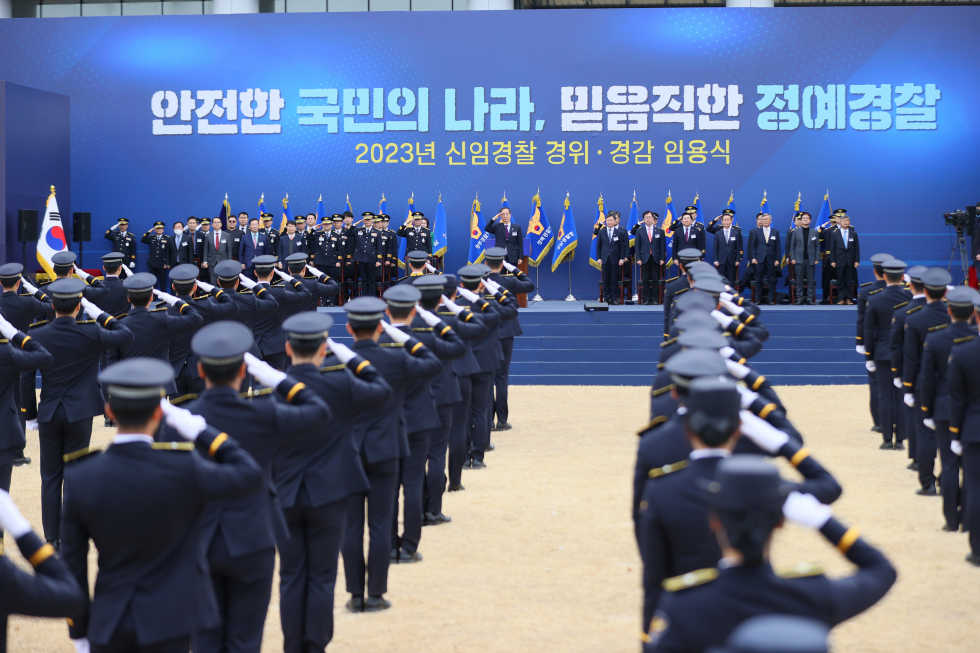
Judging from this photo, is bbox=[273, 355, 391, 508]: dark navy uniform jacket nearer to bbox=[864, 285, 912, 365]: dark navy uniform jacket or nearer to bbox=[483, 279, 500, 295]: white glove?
bbox=[483, 279, 500, 295]: white glove

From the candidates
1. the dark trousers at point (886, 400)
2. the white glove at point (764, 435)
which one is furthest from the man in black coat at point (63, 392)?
the dark trousers at point (886, 400)

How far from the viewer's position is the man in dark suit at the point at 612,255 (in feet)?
51.7

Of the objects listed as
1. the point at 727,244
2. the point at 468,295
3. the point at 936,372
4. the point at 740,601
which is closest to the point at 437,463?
the point at 468,295

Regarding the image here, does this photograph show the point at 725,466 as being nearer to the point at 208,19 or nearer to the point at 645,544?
the point at 645,544

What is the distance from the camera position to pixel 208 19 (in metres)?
17.8

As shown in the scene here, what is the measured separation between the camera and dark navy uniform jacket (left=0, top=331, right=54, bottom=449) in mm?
5211

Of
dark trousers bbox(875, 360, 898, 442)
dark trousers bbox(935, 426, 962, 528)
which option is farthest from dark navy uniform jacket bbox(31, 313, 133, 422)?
dark trousers bbox(875, 360, 898, 442)

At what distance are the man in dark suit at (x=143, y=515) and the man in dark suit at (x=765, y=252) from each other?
553 inches

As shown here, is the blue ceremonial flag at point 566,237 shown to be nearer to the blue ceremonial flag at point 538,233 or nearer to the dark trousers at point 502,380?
the blue ceremonial flag at point 538,233

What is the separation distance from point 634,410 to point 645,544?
8.16 metres

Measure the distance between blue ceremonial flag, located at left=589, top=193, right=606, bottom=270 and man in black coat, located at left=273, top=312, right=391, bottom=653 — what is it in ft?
40.6

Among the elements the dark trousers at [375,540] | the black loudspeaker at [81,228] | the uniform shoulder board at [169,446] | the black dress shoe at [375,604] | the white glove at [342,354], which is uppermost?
the black loudspeaker at [81,228]

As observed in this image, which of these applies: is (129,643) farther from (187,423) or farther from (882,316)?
(882,316)

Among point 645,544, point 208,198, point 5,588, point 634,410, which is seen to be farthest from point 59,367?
point 208,198
